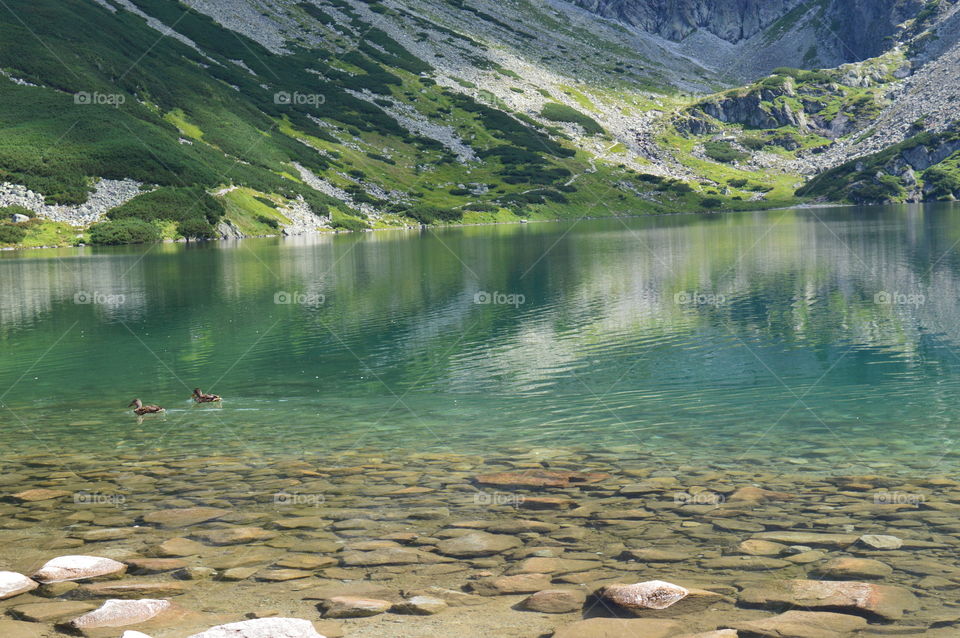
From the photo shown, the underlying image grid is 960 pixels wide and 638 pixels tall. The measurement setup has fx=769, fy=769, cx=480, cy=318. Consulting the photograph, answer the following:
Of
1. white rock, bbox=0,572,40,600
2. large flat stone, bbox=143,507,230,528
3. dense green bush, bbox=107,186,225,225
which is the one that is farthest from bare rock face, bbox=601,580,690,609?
dense green bush, bbox=107,186,225,225

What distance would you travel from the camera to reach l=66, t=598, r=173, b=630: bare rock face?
11.9 m

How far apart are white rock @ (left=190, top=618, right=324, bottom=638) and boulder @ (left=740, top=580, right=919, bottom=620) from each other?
270 inches

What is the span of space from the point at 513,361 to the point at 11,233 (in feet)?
417

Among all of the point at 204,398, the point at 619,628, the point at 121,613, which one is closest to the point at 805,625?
the point at 619,628

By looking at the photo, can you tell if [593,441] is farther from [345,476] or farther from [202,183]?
[202,183]

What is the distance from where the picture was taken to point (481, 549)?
586 inches

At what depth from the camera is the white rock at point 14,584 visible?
42.3 feet

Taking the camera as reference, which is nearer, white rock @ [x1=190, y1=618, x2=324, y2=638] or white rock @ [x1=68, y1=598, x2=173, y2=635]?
white rock @ [x1=190, y1=618, x2=324, y2=638]

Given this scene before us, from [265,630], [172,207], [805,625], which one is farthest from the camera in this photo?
[172,207]

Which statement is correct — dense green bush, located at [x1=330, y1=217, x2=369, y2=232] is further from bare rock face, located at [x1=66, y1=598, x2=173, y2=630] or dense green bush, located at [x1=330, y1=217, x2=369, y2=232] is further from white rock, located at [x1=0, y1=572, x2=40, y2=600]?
bare rock face, located at [x1=66, y1=598, x2=173, y2=630]

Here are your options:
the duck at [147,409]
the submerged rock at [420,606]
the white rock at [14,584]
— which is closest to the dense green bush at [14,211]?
the duck at [147,409]

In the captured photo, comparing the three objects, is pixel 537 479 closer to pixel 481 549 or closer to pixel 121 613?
pixel 481 549

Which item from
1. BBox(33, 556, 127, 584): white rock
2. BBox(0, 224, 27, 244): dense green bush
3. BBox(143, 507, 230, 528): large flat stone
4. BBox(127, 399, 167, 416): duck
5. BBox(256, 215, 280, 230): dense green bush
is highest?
BBox(256, 215, 280, 230): dense green bush

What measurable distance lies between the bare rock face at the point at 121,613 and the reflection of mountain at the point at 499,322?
19219 millimetres
